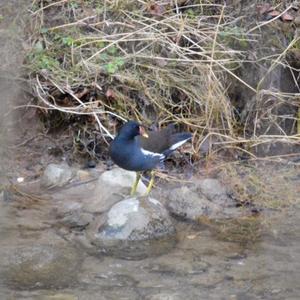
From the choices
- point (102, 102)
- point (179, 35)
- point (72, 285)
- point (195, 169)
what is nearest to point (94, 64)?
point (102, 102)

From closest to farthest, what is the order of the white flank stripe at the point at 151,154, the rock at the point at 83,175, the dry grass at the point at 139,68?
1. the white flank stripe at the point at 151,154
2. the rock at the point at 83,175
3. the dry grass at the point at 139,68

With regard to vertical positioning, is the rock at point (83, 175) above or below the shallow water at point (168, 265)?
above

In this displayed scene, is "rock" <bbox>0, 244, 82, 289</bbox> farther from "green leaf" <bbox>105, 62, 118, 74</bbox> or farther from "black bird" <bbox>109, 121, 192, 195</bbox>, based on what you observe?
"green leaf" <bbox>105, 62, 118, 74</bbox>

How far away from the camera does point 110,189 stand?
5445mm

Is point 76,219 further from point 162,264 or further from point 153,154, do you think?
point 162,264

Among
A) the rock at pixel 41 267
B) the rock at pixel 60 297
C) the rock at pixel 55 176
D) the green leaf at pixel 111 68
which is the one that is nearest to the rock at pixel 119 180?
the rock at pixel 55 176

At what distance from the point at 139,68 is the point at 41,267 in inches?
91.0

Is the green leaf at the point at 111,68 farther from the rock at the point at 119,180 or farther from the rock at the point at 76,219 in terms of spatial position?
the rock at the point at 76,219

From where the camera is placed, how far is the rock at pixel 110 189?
5.33 m

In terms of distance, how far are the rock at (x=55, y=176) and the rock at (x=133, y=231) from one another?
0.79 m

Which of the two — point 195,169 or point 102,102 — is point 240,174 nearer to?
point 195,169

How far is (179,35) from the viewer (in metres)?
6.45

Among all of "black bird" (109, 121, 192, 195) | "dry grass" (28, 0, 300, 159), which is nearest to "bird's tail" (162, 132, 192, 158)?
"black bird" (109, 121, 192, 195)

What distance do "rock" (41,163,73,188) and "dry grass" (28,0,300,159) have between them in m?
0.33
